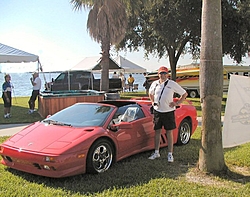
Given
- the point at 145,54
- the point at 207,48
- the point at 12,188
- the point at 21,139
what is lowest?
the point at 12,188

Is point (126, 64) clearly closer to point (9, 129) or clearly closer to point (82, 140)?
point (9, 129)

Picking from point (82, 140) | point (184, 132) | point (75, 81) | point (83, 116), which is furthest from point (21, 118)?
point (75, 81)

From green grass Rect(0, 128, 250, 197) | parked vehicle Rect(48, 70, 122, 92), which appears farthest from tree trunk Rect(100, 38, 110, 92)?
green grass Rect(0, 128, 250, 197)

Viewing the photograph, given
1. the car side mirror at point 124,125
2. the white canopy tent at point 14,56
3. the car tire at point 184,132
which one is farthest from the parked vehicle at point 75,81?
the car side mirror at point 124,125

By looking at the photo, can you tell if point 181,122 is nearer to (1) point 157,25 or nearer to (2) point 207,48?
(2) point 207,48

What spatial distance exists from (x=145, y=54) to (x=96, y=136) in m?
19.7

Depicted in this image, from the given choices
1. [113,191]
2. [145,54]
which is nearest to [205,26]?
[113,191]

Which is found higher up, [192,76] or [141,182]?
[192,76]

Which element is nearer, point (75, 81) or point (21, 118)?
point (21, 118)

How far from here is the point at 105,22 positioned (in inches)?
632

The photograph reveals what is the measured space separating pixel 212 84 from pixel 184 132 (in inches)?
105

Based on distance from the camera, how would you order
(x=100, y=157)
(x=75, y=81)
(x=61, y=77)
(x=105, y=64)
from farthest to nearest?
1. (x=75, y=81)
2. (x=61, y=77)
3. (x=105, y=64)
4. (x=100, y=157)

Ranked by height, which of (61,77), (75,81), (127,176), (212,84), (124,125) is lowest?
(127,176)

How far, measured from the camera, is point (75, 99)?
12.2 m
